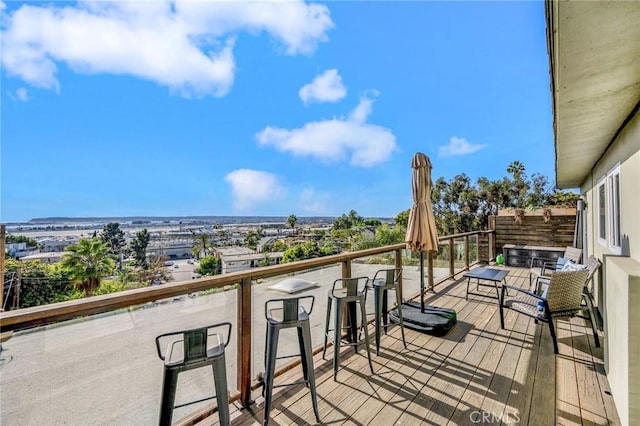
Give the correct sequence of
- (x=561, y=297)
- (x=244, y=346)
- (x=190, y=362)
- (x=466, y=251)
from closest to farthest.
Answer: (x=190, y=362) < (x=244, y=346) < (x=561, y=297) < (x=466, y=251)

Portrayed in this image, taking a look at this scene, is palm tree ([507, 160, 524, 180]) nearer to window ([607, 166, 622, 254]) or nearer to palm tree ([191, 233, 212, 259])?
window ([607, 166, 622, 254])

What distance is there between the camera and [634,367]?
1944 millimetres

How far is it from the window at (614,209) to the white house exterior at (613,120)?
12 mm

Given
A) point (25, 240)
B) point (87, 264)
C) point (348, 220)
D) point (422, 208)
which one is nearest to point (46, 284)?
point (87, 264)

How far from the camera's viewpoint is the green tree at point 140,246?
124 ft

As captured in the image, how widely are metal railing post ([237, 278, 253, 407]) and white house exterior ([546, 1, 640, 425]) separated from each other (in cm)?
257

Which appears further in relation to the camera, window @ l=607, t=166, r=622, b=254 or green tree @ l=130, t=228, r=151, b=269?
green tree @ l=130, t=228, r=151, b=269

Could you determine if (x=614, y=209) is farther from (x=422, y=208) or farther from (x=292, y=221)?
(x=292, y=221)

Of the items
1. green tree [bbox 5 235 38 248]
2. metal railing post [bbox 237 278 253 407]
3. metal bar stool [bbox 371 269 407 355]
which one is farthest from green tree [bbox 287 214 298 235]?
metal railing post [bbox 237 278 253 407]

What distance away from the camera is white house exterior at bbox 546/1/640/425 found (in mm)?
1599

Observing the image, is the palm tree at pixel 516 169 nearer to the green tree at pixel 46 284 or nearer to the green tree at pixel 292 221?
the green tree at pixel 46 284

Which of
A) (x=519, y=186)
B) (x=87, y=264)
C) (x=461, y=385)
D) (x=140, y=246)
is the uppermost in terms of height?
(x=519, y=186)

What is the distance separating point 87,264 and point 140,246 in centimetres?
2320

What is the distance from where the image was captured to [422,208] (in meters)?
3.89
